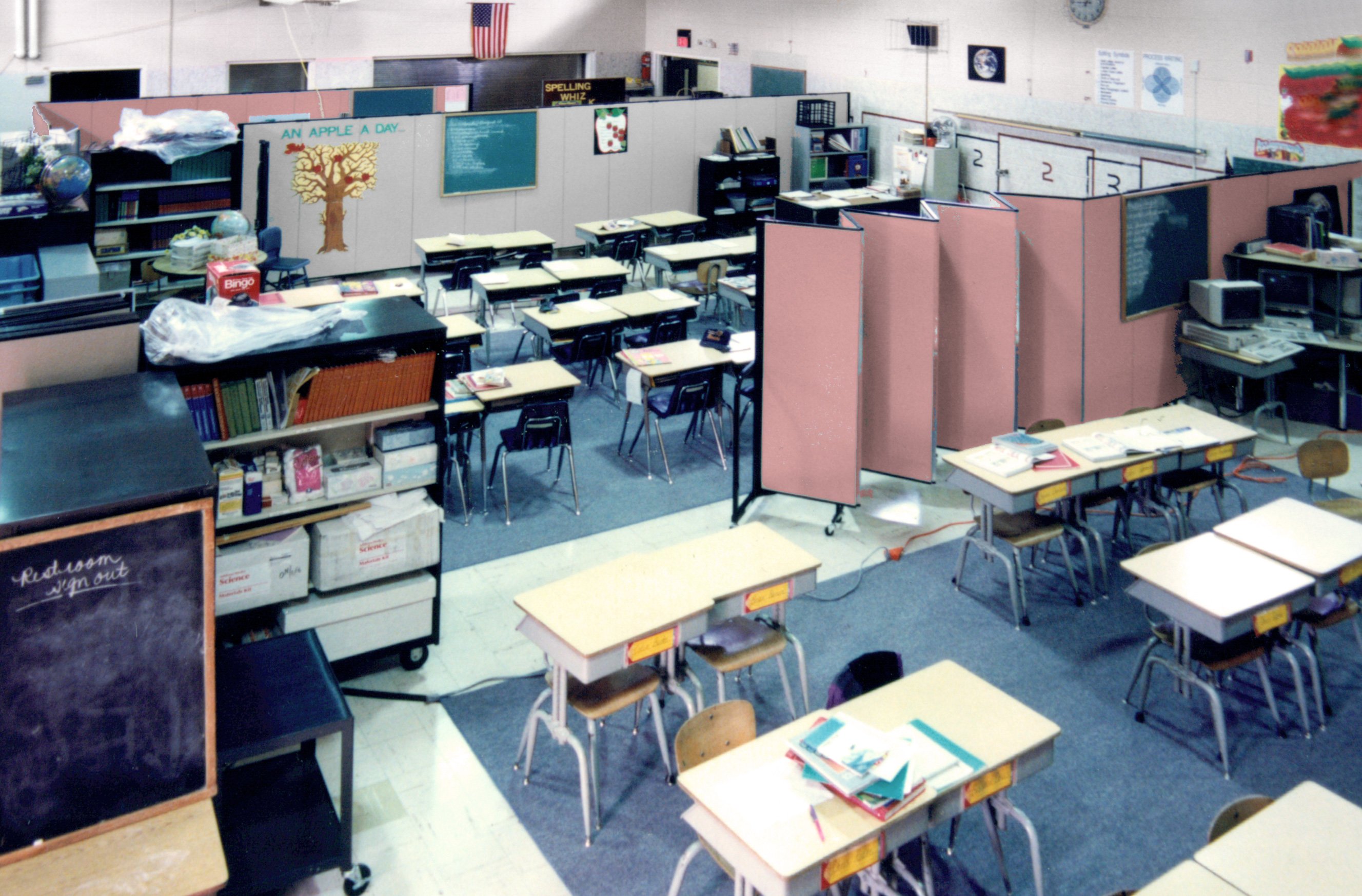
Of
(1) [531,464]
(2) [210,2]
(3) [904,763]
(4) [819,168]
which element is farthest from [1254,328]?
(2) [210,2]

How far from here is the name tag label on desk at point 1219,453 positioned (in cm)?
615

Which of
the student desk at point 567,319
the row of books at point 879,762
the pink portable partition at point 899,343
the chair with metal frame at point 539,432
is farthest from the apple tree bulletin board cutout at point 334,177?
the row of books at point 879,762

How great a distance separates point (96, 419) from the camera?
3.57 m

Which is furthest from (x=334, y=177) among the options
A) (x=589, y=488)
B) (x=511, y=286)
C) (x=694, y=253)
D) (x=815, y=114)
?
(x=815, y=114)

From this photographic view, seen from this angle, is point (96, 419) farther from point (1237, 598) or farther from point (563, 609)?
point (1237, 598)

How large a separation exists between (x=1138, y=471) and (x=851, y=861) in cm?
353

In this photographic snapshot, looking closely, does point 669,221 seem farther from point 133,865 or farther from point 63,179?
point 133,865

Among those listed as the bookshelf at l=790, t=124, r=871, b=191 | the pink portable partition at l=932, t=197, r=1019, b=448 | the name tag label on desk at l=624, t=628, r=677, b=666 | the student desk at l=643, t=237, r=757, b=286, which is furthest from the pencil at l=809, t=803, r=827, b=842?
the bookshelf at l=790, t=124, r=871, b=191

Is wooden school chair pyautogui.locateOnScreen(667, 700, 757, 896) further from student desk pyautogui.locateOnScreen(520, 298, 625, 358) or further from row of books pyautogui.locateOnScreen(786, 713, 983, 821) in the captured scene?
student desk pyautogui.locateOnScreen(520, 298, 625, 358)

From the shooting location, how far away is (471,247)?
34.6 ft

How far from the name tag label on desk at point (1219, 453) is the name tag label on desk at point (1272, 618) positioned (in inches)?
59.1

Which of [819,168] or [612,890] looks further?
[819,168]

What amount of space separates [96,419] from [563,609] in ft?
5.98

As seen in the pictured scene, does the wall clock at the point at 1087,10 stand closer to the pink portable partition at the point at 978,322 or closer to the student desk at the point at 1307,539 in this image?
the pink portable partition at the point at 978,322
